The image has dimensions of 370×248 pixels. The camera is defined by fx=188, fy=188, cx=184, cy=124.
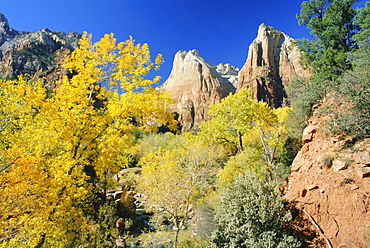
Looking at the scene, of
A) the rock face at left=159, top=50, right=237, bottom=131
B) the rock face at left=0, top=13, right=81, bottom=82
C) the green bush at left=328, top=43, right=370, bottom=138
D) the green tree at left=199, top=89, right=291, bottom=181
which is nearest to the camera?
the green bush at left=328, top=43, right=370, bottom=138

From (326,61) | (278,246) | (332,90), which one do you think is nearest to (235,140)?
(332,90)

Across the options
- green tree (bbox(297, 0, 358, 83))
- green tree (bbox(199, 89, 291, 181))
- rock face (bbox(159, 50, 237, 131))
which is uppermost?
rock face (bbox(159, 50, 237, 131))

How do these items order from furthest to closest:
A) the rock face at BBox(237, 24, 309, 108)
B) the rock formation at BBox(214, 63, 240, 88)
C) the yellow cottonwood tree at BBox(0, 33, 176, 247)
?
the rock formation at BBox(214, 63, 240, 88)
the rock face at BBox(237, 24, 309, 108)
the yellow cottonwood tree at BBox(0, 33, 176, 247)

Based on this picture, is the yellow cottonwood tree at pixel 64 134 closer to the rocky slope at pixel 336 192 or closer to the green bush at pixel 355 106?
the rocky slope at pixel 336 192

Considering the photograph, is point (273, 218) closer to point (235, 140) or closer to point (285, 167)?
point (285, 167)

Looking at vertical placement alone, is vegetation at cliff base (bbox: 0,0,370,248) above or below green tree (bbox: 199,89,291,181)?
below

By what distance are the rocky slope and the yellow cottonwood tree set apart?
483 centimetres

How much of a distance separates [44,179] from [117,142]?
1813 millimetres

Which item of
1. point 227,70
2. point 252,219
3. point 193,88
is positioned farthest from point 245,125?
point 227,70

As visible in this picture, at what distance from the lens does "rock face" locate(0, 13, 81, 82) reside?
8188 cm

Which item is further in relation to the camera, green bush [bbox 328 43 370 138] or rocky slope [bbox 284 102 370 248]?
green bush [bbox 328 43 370 138]

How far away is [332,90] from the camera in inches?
343

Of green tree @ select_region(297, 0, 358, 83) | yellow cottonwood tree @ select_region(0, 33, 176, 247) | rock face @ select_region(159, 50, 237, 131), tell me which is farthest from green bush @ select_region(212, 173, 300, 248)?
rock face @ select_region(159, 50, 237, 131)

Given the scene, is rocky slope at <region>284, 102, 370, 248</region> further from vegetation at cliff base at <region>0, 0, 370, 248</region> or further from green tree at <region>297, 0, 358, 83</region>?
green tree at <region>297, 0, 358, 83</region>
